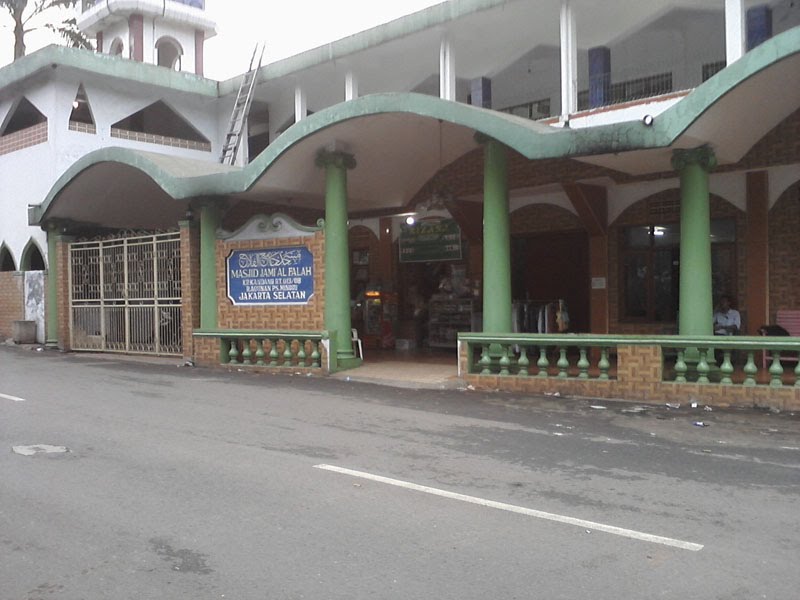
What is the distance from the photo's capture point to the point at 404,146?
13312 millimetres

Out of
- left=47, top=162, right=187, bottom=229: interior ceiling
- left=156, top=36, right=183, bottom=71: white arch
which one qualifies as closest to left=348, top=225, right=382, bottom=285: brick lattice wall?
left=47, top=162, right=187, bottom=229: interior ceiling

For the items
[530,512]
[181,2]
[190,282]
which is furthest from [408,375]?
[181,2]

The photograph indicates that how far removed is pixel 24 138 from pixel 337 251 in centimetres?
1206

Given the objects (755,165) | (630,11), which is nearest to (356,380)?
(755,165)

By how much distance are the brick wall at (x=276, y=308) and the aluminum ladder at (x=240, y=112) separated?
7.43 m

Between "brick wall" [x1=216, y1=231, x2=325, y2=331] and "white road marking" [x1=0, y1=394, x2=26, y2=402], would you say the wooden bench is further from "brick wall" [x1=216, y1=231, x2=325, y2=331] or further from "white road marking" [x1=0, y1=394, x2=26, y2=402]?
"white road marking" [x1=0, y1=394, x2=26, y2=402]

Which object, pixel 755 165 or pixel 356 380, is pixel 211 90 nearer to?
pixel 356 380

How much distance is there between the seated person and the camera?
12109 millimetres

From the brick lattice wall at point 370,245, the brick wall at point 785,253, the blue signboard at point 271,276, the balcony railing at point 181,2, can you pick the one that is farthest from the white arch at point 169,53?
the brick wall at point 785,253

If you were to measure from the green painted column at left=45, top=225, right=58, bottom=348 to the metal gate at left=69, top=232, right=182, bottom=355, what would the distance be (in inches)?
16.9

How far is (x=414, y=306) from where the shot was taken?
56.7 ft

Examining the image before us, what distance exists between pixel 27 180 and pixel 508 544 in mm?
19153

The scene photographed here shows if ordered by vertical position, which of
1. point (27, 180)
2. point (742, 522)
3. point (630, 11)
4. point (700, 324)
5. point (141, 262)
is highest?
point (630, 11)

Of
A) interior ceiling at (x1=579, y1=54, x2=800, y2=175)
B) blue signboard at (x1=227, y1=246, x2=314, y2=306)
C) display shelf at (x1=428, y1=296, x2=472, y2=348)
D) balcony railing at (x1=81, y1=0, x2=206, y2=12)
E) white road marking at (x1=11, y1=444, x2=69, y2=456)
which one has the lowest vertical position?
white road marking at (x1=11, y1=444, x2=69, y2=456)
